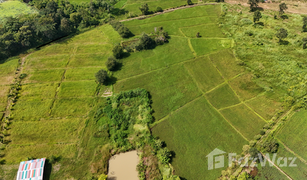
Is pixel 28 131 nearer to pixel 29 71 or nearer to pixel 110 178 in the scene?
pixel 29 71

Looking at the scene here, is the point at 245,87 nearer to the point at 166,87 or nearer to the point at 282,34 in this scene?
the point at 166,87

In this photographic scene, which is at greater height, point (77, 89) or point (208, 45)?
point (208, 45)

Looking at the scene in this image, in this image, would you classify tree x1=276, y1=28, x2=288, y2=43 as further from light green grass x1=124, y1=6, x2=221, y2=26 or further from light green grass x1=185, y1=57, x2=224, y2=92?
light green grass x1=185, y1=57, x2=224, y2=92

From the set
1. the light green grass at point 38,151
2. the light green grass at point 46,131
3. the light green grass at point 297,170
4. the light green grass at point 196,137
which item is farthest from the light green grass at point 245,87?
the light green grass at point 38,151

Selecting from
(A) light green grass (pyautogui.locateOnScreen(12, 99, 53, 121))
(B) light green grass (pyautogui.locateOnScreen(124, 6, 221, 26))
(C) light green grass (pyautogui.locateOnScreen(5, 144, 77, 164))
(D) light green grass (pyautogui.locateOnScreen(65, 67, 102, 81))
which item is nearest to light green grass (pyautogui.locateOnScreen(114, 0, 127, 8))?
(B) light green grass (pyautogui.locateOnScreen(124, 6, 221, 26))

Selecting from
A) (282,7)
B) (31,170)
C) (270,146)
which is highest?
(282,7)

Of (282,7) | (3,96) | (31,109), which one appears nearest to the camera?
(31,109)

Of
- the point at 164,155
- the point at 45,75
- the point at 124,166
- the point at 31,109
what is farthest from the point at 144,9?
the point at 124,166

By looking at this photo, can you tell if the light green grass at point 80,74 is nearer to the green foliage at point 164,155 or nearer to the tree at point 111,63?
the tree at point 111,63
